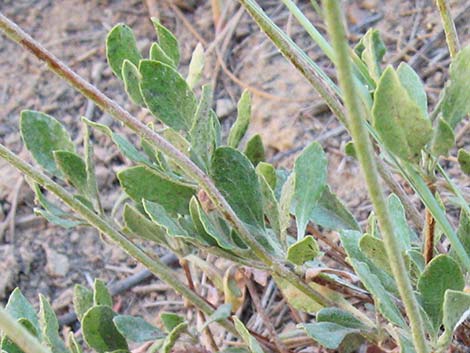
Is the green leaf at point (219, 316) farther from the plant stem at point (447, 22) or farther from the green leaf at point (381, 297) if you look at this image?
the plant stem at point (447, 22)

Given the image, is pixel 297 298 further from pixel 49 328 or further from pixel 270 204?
→ pixel 49 328

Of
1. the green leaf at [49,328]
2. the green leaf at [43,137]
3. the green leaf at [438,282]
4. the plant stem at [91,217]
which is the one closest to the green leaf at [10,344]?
the green leaf at [49,328]

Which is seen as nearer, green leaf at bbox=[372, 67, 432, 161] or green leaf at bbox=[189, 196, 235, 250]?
green leaf at bbox=[372, 67, 432, 161]

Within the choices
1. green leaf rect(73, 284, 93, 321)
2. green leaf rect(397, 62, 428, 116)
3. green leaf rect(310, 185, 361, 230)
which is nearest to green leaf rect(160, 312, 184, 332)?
green leaf rect(73, 284, 93, 321)

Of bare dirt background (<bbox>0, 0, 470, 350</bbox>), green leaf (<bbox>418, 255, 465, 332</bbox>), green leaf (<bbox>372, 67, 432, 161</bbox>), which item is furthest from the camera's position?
bare dirt background (<bbox>0, 0, 470, 350</bbox>)

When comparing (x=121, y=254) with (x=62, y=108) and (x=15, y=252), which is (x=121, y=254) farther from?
(x=62, y=108)

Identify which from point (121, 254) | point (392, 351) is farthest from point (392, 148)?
point (121, 254)

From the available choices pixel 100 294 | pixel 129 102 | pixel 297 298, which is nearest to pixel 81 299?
pixel 100 294

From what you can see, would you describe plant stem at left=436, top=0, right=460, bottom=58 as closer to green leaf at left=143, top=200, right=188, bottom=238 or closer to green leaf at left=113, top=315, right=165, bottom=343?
green leaf at left=143, top=200, right=188, bottom=238
